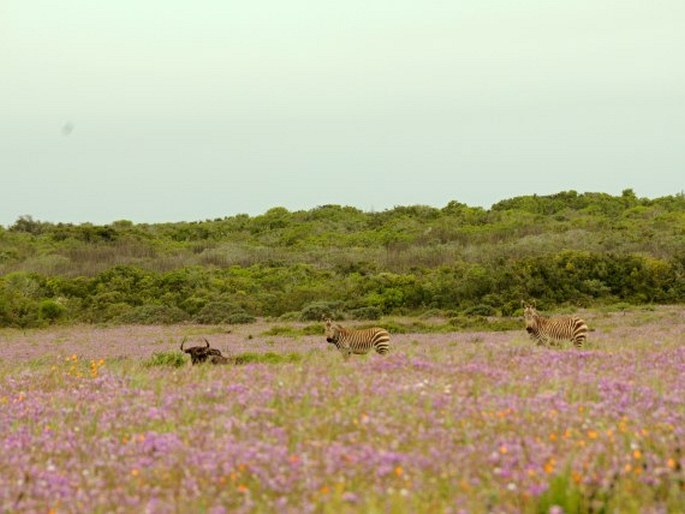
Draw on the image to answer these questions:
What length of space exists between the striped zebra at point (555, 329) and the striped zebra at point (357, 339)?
350 cm

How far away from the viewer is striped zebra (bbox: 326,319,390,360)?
64.9 feet

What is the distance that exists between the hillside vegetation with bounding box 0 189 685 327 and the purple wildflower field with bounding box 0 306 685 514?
90.3 ft

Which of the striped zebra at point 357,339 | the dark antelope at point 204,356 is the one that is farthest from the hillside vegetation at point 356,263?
the dark antelope at point 204,356

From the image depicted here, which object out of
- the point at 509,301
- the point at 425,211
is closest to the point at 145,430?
the point at 509,301

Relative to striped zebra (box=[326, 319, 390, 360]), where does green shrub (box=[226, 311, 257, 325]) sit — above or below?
below

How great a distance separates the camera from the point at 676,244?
5341cm

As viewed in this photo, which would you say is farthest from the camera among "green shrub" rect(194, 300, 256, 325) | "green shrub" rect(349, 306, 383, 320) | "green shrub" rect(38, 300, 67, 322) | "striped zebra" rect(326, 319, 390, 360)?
"green shrub" rect(38, 300, 67, 322)

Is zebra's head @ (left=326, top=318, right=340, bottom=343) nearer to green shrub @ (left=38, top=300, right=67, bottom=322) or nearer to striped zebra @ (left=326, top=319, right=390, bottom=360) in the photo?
striped zebra @ (left=326, top=319, right=390, bottom=360)

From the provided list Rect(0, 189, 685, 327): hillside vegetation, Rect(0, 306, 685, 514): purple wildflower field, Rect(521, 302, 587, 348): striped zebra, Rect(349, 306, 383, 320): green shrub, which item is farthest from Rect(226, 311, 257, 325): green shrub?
Rect(0, 306, 685, 514): purple wildflower field

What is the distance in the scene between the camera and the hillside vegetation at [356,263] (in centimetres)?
4122

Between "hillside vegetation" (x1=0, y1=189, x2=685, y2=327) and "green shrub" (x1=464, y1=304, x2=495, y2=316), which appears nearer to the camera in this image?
"green shrub" (x1=464, y1=304, x2=495, y2=316)

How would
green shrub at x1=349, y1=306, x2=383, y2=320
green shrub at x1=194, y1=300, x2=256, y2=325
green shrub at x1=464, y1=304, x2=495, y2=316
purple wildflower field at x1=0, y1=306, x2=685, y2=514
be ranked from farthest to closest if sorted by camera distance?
1. green shrub at x1=194, y1=300, x2=256, y2=325
2. green shrub at x1=349, y1=306, x2=383, y2=320
3. green shrub at x1=464, y1=304, x2=495, y2=316
4. purple wildflower field at x1=0, y1=306, x2=685, y2=514

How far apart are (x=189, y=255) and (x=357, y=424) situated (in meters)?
60.4

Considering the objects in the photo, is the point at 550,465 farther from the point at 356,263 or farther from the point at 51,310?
the point at 356,263
